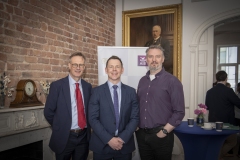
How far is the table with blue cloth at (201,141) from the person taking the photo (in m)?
2.46

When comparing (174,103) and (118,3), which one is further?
(118,3)

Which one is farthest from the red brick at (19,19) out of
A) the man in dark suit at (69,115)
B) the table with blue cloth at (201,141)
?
the table with blue cloth at (201,141)

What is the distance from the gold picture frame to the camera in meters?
4.26

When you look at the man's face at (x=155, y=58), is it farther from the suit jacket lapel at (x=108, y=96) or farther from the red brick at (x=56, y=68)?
the red brick at (x=56, y=68)

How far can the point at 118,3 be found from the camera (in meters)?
4.74

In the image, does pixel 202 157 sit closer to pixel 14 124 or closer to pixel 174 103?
pixel 174 103

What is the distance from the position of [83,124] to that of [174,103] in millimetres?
866

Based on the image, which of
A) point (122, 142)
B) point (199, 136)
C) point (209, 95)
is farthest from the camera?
point (209, 95)

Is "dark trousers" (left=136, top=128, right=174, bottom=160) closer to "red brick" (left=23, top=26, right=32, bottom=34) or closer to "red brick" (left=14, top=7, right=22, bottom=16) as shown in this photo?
"red brick" (left=23, top=26, right=32, bottom=34)

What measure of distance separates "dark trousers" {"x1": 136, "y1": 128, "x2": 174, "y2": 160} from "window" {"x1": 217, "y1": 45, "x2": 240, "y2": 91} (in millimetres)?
7737

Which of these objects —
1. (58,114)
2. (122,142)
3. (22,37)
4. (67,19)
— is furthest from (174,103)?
(67,19)

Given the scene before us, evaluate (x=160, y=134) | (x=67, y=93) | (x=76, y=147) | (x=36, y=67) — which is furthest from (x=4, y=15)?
(x=160, y=134)

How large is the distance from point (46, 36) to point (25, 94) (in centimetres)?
87

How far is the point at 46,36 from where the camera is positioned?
9.73ft
